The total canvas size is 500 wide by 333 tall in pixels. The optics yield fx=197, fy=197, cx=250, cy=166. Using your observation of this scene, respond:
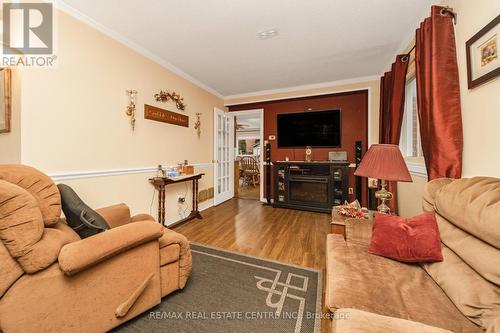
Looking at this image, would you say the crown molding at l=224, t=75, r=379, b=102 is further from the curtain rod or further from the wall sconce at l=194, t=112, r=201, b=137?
the curtain rod

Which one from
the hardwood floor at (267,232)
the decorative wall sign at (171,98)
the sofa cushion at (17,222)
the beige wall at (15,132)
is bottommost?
the hardwood floor at (267,232)

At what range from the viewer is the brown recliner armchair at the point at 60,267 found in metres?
0.96

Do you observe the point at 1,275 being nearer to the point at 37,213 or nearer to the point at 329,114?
the point at 37,213

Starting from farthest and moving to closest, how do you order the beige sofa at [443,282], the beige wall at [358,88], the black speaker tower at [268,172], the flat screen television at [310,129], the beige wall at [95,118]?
the black speaker tower at [268,172], the flat screen television at [310,129], the beige wall at [358,88], the beige wall at [95,118], the beige sofa at [443,282]

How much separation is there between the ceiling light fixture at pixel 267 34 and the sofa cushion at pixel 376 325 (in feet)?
8.62

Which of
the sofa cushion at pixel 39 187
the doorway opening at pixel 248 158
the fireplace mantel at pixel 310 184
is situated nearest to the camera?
the sofa cushion at pixel 39 187

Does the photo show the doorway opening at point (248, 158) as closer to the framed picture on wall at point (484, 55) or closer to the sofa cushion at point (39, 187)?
the framed picture on wall at point (484, 55)

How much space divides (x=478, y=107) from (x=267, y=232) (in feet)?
7.89

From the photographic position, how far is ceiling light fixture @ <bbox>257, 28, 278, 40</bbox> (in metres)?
2.28

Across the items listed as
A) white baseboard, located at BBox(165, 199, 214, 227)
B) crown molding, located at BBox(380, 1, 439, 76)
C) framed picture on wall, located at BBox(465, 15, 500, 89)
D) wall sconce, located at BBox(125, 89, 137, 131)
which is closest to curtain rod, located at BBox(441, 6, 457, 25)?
framed picture on wall, located at BBox(465, 15, 500, 89)

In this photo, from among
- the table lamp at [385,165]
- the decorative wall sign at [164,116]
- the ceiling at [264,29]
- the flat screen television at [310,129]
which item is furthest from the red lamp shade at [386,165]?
the decorative wall sign at [164,116]

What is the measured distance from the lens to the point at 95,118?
2.19 meters

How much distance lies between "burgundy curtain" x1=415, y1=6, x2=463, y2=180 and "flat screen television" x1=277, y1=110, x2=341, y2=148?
2346 mm

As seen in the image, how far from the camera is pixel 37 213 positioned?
3.39ft
